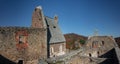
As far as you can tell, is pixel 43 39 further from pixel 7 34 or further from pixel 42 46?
pixel 7 34

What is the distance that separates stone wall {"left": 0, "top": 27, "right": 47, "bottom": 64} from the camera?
19766 mm

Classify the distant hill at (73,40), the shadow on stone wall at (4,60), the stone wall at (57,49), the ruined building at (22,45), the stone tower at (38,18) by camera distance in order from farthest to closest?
the distant hill at (73,40)
the stone wall at (57,49)
the stone tower at (38,18)
the ruined building at (22,45)
the shadow on stone wall at (4,60)

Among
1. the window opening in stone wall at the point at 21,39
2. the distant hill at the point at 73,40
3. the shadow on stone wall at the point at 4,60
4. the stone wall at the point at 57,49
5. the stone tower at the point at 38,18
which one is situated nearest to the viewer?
the shadow on stone wall at the point at 4,60

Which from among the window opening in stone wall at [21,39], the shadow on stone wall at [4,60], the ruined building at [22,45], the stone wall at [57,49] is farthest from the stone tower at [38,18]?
the shadow on stone wall at [4,60]

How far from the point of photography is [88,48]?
100 ft

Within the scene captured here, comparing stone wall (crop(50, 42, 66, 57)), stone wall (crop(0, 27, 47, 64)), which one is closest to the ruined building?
stone wall (crop(0, 27, 47, 64))

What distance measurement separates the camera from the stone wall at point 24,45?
19.8m

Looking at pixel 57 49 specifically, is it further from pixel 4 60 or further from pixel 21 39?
pixel 4 60

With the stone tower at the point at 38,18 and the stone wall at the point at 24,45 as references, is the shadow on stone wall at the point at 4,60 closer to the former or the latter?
the stone wall at the point at 24,45

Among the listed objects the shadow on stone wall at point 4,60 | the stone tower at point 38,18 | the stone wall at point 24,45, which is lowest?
the shadow on stone wall at point 4,60

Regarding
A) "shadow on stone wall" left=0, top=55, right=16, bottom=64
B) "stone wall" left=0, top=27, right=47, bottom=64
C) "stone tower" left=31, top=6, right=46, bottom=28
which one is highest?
"stone tower" left=31, top=6, right=46, bottom=28

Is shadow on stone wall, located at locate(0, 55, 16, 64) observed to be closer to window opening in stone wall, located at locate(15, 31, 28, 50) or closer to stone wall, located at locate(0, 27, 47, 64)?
stone wall, located at locate(0, 27, 47, 64)

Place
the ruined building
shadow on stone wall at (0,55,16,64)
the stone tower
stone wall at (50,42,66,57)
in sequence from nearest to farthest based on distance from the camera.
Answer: shadow on stone wall at (0,55,16,64) → the ruined building → the stone tower → stone wall at (50,42,66,57)

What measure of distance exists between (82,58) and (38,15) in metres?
13.6
